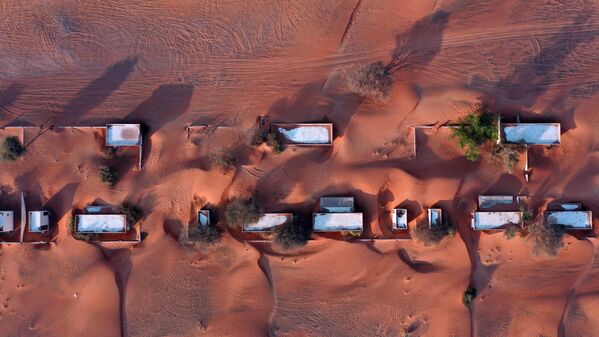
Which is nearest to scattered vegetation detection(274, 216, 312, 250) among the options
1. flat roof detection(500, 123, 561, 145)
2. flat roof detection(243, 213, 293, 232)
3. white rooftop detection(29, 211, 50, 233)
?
flat roof detection(243, 213, 293, 232)

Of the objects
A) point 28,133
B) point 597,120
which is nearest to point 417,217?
point 597,120

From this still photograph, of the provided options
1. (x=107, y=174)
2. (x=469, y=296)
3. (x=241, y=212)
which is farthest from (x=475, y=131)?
(x=107, y=174)

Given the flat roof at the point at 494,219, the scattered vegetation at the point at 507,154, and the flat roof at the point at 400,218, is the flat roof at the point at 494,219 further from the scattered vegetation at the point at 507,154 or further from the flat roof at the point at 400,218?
the flat roof at the point at 400,218

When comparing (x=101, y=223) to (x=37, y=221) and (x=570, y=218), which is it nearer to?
(x=37, y=221)

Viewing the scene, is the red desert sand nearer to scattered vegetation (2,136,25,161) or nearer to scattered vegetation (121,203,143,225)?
scattered vegetation (121,203,143,225)

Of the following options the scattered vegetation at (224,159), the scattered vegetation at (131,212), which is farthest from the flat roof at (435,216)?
the scattered vegetation at (131,212)

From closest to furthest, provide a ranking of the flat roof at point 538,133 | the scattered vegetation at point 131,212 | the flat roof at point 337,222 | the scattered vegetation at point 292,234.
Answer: the scattered vegetation at point 292,234 → the flat roof at point 538,133 → the flat roof at point 337,222 → the scattered vegetation at point 131,212
